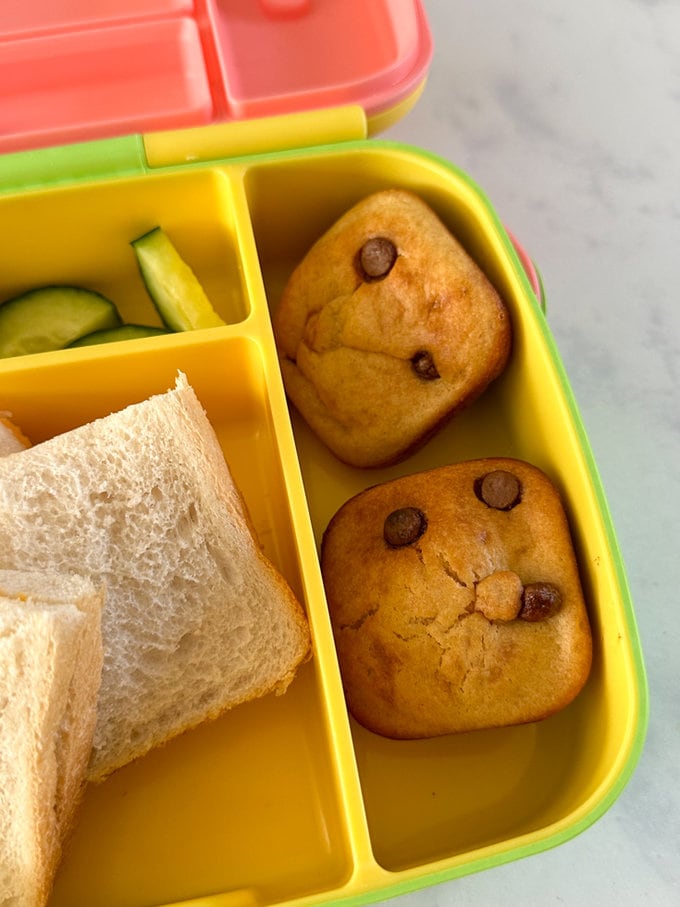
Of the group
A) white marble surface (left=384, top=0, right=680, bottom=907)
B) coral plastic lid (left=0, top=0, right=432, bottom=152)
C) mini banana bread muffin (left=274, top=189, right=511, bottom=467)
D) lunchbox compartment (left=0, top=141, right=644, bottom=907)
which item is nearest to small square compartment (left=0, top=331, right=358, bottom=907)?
lunchbox compartment (left=0, top=141, right=644, bottom=907)

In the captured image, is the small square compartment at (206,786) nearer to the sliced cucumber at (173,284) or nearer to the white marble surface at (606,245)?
the sliced cucumber at (173,284)

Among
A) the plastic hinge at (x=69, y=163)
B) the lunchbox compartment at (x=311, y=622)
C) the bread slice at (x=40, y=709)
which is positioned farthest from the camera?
the plastic hinge at (x=69, y=163)

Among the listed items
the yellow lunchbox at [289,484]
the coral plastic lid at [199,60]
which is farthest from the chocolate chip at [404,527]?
the coral plastic lid at [199,60]

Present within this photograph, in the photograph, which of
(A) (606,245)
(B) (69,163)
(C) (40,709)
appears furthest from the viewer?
(A) (606,245)

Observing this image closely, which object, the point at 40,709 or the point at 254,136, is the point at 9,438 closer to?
the point at 40,709

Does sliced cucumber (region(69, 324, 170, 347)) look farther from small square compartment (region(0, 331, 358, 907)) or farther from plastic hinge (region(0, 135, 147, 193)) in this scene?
plastic hinge (region(0, 135, 147, 193))

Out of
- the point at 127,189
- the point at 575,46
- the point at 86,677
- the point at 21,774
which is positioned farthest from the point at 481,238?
the point at 21,774

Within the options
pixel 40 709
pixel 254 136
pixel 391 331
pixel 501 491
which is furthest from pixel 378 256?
pixel 40 709

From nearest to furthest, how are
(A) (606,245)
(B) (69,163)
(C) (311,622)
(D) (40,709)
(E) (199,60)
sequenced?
(D) (40,709) < (C) (311,622) < (B) (69,163) < (E) (199,60) < (A) (606,245)
